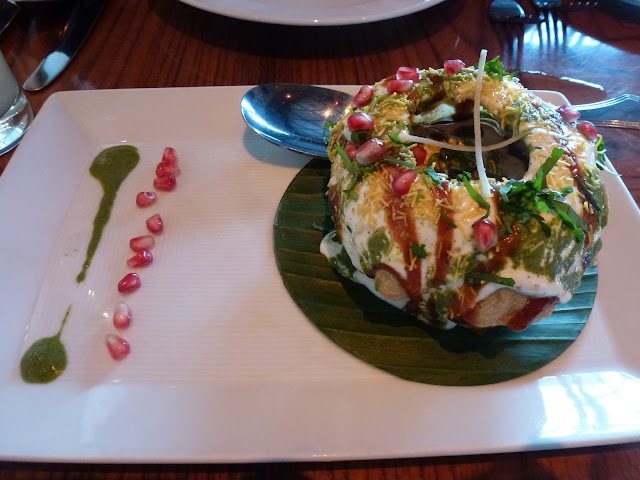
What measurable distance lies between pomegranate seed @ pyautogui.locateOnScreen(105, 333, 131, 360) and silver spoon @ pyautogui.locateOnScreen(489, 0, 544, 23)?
312 centimetres

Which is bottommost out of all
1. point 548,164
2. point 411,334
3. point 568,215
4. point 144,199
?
point 411,334

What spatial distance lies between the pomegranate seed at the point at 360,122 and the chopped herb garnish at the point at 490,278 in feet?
2.01

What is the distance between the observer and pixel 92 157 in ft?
7.28

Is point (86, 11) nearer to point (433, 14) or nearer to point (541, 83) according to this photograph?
point (433, 14)

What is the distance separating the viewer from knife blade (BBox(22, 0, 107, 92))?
2612mm

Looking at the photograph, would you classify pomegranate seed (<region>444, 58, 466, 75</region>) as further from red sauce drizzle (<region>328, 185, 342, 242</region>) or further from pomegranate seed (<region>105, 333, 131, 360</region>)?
pomegranate seed (<region>105, 333, 131, 360</region>)

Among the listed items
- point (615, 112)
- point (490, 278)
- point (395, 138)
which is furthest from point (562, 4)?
point (490, 278)

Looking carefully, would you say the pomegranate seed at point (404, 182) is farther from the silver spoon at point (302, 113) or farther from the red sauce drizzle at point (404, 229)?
the silver spoon at point (302, 113)

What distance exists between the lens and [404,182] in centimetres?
140

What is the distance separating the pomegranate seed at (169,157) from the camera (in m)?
2.16

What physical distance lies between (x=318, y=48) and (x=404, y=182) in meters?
1.85

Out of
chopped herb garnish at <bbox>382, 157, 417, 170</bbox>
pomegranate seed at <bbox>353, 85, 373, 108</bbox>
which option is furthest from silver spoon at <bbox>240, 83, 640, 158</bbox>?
chopped herb garnish at <bbox>382, 157, 417, 170</bbox>

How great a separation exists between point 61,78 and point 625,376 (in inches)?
125

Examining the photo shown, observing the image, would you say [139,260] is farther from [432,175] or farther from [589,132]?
[589,132]
